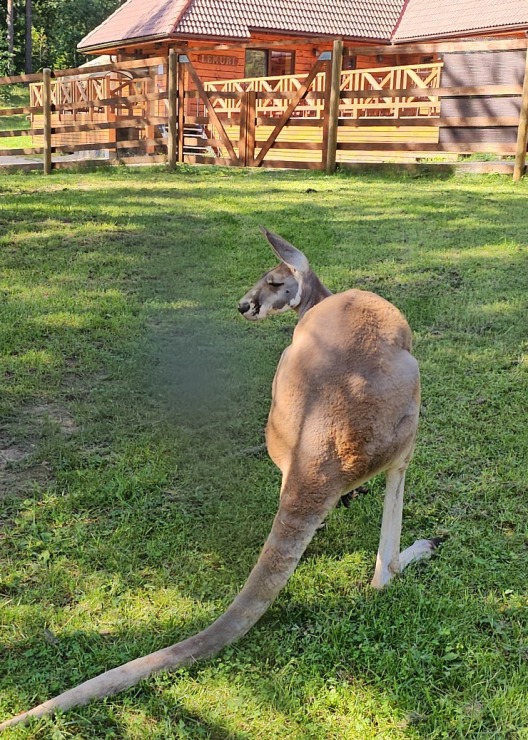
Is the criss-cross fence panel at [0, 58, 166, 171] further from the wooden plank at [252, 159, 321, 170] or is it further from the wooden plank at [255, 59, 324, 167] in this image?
the wooden plank at [252, 159, 321, 170]

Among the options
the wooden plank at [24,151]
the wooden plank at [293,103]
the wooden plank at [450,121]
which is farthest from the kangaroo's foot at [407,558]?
the wooden plank at [24,151]

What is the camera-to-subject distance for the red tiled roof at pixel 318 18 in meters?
22.2

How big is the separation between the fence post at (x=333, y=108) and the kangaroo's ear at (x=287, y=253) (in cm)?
833

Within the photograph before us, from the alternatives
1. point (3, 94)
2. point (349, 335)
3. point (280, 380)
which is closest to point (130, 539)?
point (280, 380)

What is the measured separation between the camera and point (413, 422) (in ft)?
9.96

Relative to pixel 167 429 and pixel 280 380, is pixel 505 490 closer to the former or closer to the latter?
pixel 280 380

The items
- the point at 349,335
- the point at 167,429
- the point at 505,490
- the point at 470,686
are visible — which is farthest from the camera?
the point at 167,429

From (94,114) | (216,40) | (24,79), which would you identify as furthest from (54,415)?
(216,40)

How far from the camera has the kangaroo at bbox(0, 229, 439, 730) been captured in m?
2.81

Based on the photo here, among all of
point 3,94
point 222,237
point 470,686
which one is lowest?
point 470,686

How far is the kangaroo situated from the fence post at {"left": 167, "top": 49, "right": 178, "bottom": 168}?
10152 millimetres

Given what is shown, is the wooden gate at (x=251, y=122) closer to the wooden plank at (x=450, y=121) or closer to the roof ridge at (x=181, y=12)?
the wooden plank at (x=450, y=121)

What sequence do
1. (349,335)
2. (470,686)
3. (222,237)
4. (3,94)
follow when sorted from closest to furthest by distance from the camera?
(470,686) → (349,335) → (222,237) → (3,94)

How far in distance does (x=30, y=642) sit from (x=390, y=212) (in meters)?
7.10
